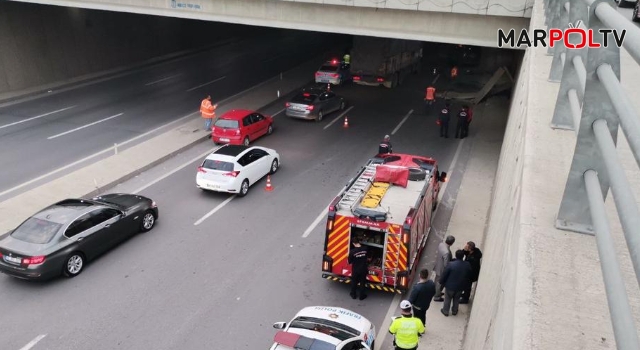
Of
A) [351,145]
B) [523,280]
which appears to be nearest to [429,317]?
[523,280]

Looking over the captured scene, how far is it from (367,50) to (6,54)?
2039 cm

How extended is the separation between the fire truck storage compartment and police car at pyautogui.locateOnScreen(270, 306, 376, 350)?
200 centimetres

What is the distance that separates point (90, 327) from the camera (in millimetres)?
10578

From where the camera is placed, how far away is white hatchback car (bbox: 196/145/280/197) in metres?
16.5

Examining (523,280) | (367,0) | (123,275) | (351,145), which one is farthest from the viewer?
(351,145)

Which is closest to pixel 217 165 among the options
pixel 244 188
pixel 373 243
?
pixel 244 188

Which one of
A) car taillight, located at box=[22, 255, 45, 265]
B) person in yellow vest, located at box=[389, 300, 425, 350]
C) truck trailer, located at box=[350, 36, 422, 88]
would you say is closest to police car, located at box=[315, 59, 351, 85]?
truck trailer, located at box=[350, 36, 422, 88]

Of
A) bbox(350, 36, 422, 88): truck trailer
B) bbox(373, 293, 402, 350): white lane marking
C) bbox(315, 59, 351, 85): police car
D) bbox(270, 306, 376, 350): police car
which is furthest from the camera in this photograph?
bbox(350, 36, 422, 88): truck trailer

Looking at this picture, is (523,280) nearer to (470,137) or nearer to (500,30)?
(500,30)

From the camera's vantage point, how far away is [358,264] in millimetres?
11227

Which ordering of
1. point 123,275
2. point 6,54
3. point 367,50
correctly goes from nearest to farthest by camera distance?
1. point 123,275
2. point 6,54
3. point 367,50

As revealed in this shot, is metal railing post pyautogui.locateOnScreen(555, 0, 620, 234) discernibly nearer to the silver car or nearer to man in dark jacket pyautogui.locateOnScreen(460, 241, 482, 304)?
man in dark jacket pyautogui.locateOnScreen(460, 241, 482, 304)

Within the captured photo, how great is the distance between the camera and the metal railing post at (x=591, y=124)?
118 inches

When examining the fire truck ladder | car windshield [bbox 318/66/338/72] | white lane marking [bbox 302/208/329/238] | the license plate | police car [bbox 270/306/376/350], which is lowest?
white lane marking [bbox 302/208/329/238]
